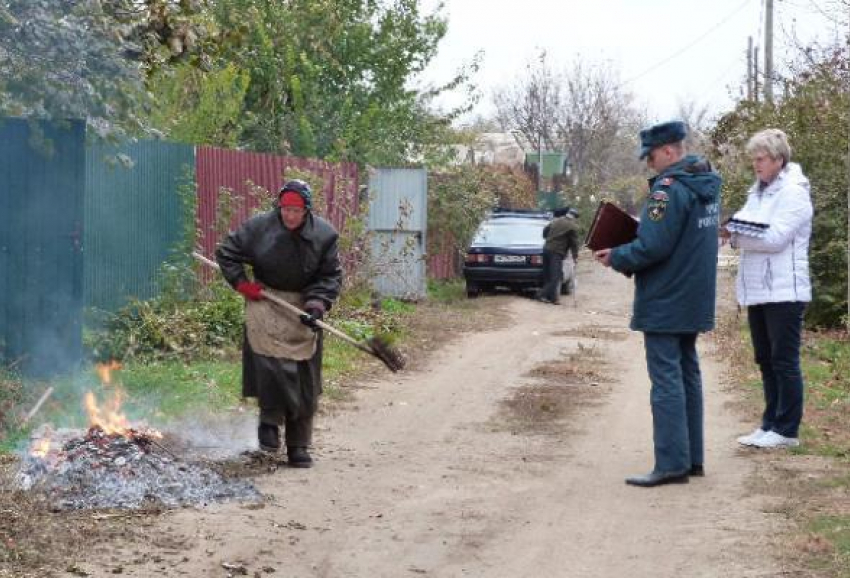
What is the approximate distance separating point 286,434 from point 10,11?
3696mm

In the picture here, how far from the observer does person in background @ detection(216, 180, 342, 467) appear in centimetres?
835

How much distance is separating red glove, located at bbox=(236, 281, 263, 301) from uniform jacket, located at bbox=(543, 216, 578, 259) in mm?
15807

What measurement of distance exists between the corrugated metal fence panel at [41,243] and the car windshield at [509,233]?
14.5 metres

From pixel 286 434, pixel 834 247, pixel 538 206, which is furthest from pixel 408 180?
pixel 538 206

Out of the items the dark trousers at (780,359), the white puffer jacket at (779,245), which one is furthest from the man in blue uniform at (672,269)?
the dark trousers at (780,359)

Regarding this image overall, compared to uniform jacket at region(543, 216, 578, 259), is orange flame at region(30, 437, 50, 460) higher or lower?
lower

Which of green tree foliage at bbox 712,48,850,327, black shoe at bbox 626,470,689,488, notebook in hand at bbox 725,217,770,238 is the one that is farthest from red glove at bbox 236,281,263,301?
green tree foliage at bbox 712,48,850,327

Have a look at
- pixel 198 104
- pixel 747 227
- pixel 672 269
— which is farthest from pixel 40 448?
pixel 198 104

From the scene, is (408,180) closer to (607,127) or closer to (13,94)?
(13,94)

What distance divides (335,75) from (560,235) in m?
4.74

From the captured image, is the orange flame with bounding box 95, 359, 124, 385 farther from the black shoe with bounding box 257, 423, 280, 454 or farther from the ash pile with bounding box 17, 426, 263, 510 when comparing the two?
the ash pile with bounding box 17, 426, 263, 510

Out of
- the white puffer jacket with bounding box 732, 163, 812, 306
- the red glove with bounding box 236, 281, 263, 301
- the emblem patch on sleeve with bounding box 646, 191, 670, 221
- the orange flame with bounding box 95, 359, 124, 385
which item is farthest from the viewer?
the orange flame with bounding box 95, 359, 124, 385

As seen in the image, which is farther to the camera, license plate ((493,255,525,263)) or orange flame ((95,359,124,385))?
license plate ((493,255,525,263))

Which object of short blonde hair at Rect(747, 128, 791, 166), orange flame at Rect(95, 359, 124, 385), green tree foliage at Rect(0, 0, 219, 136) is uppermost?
green tree foliage at Rect(0, 0, 219, 136)
